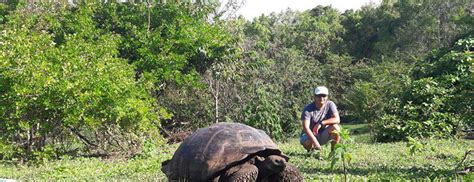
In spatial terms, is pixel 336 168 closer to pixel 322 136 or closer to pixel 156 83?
pixel 322 136

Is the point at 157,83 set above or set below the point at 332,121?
above

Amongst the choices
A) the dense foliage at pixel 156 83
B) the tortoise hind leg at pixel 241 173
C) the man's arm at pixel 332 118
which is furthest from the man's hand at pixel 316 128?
the tortoise hind leg at pixel 241 173

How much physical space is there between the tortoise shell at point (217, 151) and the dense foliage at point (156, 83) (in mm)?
2645

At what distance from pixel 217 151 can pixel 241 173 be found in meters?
0.32

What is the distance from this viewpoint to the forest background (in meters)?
10.7

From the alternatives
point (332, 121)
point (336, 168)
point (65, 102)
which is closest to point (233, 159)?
point (336, 168)

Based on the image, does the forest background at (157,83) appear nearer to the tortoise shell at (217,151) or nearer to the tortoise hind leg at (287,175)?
the tortoise hind leg at (287,175)

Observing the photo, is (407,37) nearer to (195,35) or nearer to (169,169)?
(195,35)

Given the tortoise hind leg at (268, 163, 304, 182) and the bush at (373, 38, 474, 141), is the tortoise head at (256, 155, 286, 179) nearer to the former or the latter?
the tortoise hind leg at (268, 163, 304, 182)

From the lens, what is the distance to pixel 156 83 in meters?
16.0

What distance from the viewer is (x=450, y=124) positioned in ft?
42.7

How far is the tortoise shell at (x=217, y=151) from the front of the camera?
523cm

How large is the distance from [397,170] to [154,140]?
7022 millimetres

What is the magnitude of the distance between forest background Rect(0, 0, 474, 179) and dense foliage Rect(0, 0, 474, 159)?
3 cm
